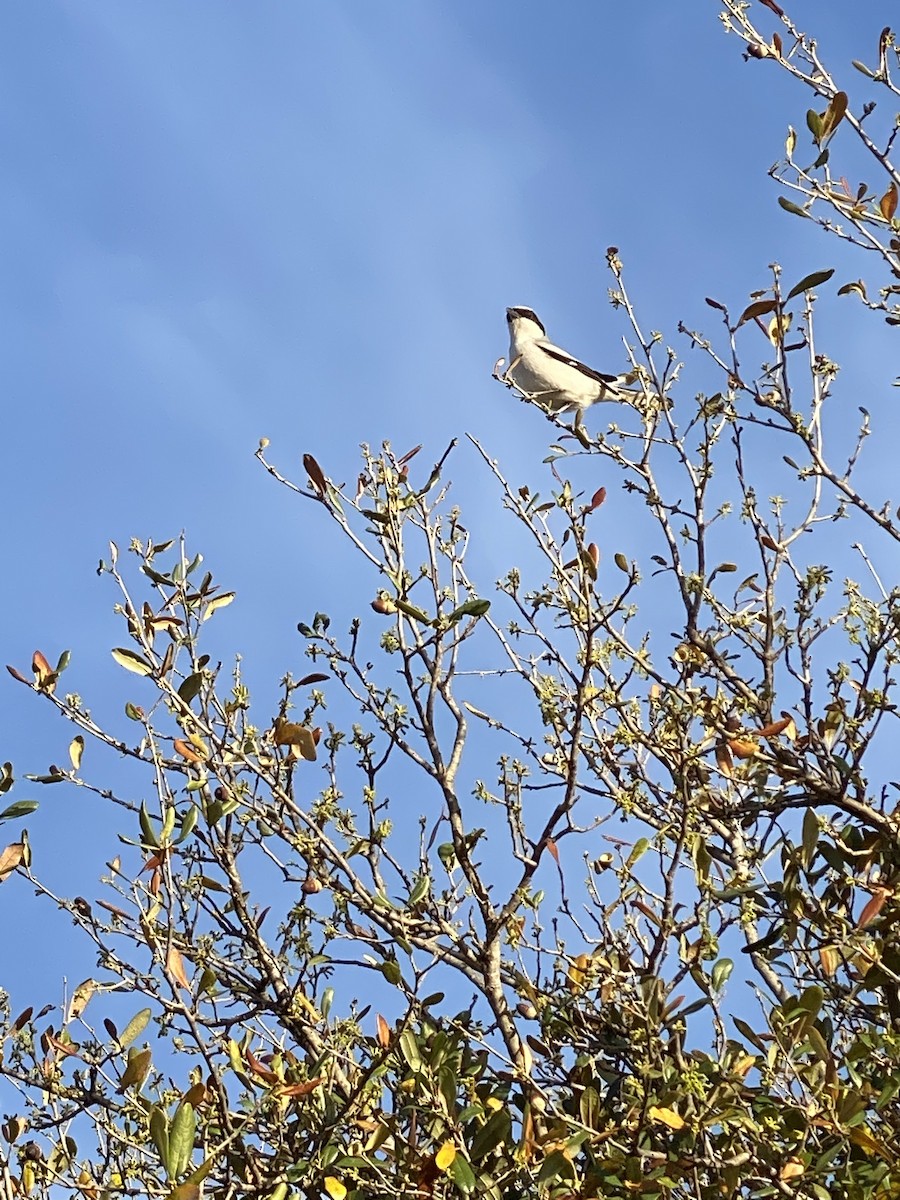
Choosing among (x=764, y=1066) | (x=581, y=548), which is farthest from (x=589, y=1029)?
(x=581, y=548)

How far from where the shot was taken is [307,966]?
4398 millimetres

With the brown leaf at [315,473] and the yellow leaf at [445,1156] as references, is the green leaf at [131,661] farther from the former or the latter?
the yellow leaf at [445,1156]

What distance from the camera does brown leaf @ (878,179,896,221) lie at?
488 centimetres

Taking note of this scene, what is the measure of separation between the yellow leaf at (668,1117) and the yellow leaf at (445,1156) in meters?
0.51

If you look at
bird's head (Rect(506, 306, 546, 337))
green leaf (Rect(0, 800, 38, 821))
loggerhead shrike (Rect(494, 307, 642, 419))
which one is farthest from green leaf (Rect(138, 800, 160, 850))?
bird's head (Rect(506, 306, 546, 337))

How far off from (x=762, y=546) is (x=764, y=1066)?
2.99m

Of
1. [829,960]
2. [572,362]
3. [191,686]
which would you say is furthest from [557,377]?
[829,960]

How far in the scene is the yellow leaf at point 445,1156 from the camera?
327 cm

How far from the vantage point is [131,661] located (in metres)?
4.28

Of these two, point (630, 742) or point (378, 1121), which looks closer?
point (378, 1121)

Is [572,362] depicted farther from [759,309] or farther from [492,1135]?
[492,1135]

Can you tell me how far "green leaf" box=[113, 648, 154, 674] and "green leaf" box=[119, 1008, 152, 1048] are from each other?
1.08 meters

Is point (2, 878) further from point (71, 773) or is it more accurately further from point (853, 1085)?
point (853, 1085)

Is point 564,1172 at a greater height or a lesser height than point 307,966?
lesser
